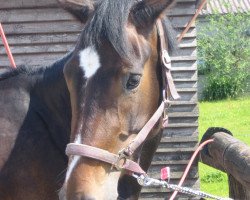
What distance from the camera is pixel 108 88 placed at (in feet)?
8.47

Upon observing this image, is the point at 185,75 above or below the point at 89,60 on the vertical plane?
below

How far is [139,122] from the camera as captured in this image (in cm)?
273

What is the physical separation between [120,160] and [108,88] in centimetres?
32

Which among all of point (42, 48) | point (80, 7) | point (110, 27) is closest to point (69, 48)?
point (42, 48)

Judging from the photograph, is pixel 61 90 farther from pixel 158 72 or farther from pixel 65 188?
pixel 65 188

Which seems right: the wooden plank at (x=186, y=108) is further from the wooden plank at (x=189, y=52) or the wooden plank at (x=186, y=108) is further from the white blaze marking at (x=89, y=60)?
the white blaze marking at (x=89, y=60)

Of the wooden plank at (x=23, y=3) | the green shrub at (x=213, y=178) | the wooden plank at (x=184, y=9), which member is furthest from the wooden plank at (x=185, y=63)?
the green shrub at (x=213, y=178)

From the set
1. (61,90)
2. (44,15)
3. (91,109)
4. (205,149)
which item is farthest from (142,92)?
(44,15)

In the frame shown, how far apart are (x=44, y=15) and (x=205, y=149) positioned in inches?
99.6

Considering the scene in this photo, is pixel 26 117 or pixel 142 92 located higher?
pixel 142 92

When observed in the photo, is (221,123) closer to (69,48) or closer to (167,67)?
(69,48)

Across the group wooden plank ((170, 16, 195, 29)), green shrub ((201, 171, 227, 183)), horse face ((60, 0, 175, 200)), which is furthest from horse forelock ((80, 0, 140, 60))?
green shrub ((201, 171, 227, 183))

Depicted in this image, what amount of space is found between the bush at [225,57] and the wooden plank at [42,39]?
14514 millimetres

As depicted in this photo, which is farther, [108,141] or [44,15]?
[44,15]
